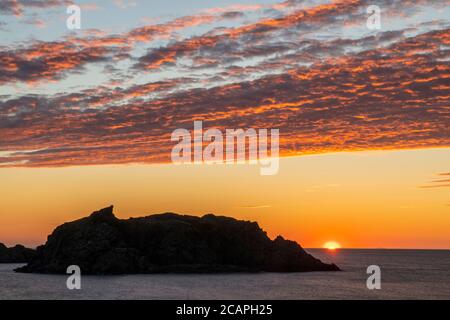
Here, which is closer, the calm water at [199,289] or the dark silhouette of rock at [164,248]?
the calm water at [199,289]

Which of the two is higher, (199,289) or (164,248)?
(164,248)

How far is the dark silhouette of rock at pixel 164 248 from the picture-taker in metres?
146

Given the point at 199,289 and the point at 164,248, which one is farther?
the point at 164,248

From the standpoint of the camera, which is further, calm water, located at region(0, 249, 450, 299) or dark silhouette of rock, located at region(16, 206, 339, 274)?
dark silhouette of rock, located at region(16, 206, 339, 274)

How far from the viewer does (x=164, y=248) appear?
15738 cm

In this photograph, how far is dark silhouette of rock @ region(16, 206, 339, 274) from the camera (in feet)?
479
